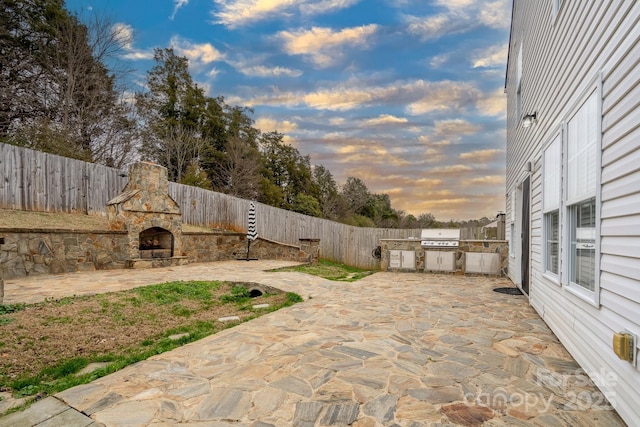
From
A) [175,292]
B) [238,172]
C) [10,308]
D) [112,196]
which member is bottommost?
[175,292]

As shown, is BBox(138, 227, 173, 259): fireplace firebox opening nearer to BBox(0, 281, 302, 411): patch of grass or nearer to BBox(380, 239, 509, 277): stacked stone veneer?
BBox(0, 281, 302, 411): patch of grass

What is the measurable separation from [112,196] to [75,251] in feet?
10.2

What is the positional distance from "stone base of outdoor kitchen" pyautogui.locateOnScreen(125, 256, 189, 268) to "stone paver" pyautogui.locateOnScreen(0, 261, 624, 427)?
6.05 m

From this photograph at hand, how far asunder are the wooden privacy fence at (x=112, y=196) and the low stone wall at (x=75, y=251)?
2.01 meters

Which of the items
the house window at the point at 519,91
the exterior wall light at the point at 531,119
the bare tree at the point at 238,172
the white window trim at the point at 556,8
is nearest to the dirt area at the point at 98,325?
the exterior wall light at the point at 531,119

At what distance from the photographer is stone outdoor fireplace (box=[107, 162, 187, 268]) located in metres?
8.54

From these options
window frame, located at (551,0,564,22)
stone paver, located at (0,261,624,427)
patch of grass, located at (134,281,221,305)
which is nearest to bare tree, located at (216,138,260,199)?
patch of grass, located at (134,281,221,305)

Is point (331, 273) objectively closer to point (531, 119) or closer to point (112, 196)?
point (531, 119)

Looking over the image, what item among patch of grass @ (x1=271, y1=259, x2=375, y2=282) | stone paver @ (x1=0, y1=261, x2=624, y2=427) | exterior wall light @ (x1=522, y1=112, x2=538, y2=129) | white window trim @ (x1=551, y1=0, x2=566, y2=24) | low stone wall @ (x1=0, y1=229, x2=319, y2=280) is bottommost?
patch of grass @ (x1=271, y1=259, x2=375, y2=282)

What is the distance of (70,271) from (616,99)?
979 cm

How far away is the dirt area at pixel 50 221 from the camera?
724cm

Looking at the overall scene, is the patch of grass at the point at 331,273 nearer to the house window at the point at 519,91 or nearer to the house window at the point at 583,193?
the house window at the point at 583,193

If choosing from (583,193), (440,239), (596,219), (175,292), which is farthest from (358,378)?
(440,239)

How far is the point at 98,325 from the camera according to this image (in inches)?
146
